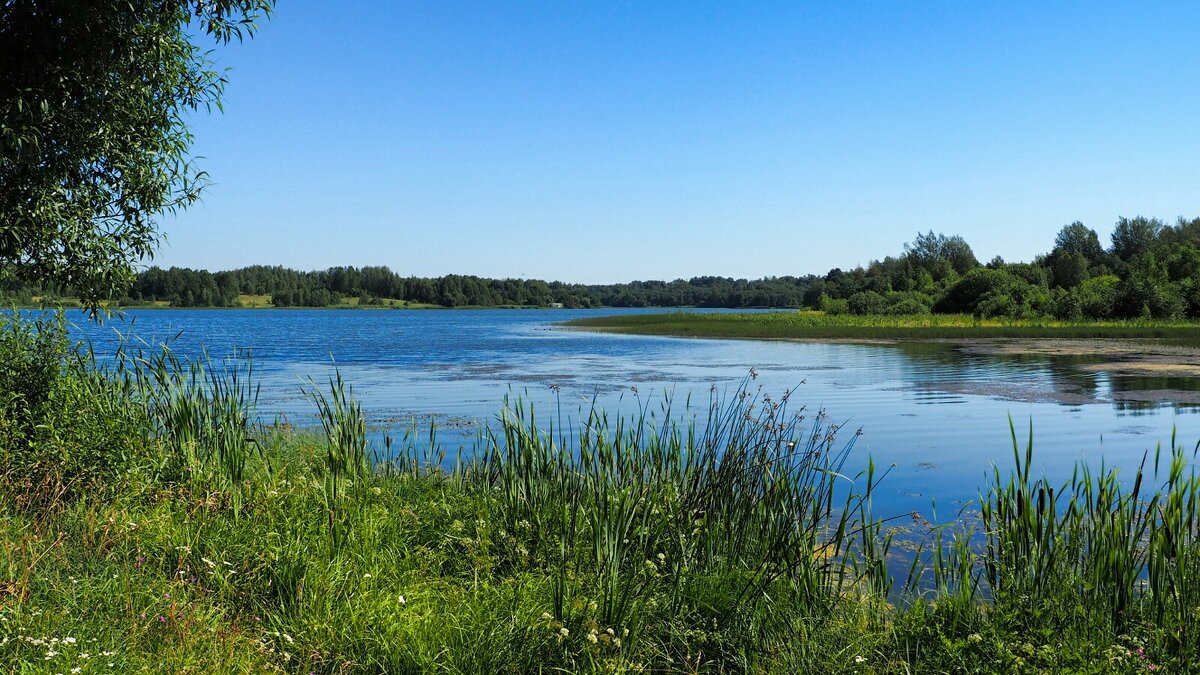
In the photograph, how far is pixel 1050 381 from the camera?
24.9 m

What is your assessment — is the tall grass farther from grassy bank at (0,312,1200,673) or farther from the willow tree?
the willow tree

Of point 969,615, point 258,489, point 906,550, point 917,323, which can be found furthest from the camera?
point 917,323

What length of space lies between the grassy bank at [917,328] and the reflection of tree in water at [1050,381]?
17265mm

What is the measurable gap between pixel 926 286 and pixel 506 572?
3502 inches

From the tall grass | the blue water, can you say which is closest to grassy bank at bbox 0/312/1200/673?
the tall grass

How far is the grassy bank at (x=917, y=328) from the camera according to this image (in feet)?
167

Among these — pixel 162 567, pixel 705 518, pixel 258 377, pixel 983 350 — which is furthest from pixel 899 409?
pixel 983 350

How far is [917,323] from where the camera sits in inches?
2517

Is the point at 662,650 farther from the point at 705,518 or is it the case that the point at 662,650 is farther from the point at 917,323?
the point at 917,323

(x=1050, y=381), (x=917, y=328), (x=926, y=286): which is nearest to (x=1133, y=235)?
(x=926, y=286)

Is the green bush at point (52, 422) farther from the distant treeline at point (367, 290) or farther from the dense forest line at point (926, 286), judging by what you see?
the distant treeline at point (367, 290)

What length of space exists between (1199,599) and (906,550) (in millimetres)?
3121

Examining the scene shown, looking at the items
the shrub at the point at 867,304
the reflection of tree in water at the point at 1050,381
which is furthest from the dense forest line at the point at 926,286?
the reflection of tree in water at the point at 1050,381

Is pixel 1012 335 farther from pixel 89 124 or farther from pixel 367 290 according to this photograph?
pixel 367 290
